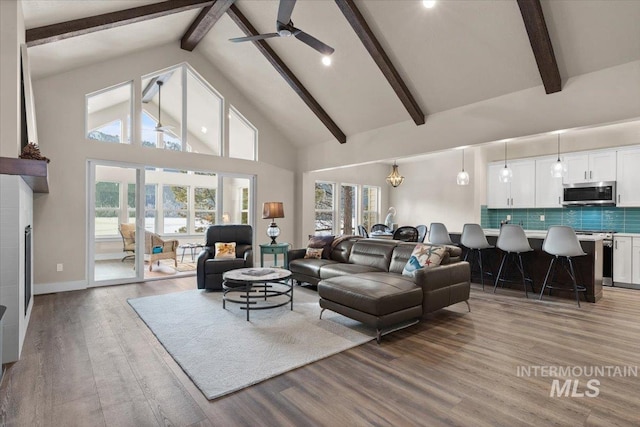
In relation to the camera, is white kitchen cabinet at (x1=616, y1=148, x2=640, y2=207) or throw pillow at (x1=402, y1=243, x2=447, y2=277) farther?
white kitchen cabinet at (x1=616, y1=148, x2=640, y2=207)

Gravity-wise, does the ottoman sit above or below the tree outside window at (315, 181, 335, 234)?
below

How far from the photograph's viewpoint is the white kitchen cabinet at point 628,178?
580 cm

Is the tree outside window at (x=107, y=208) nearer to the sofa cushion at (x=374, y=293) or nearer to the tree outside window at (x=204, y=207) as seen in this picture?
the tree outside window at (x=204, y=207)

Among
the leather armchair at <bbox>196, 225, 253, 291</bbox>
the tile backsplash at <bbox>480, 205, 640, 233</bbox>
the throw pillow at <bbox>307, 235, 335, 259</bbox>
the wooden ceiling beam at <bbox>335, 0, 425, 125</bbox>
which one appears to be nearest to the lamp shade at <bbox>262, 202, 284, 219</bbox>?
the leather armchair at <bbox>196, 225, 253, 291</bbox>

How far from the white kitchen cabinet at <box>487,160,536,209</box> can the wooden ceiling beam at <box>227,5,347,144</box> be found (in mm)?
3733

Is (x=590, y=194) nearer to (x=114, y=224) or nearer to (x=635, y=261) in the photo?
(x=635, y=261)

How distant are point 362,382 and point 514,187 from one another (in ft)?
21.9

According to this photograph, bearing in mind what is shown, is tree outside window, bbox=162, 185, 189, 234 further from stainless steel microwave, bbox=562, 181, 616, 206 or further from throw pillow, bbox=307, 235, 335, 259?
stainless steel microwave, bbox=562, 181, 616, 206

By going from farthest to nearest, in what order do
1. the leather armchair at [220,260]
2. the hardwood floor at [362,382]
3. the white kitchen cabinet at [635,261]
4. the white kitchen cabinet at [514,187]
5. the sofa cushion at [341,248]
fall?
the white kitchen cabinet at [514,187] → the white kitchen cabinet at [635,261] → the sofa cushion at [341,248] → the leather armchair at [220,260] → the hardwood floor at [362,382]

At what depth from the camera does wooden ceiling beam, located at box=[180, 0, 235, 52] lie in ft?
16.4

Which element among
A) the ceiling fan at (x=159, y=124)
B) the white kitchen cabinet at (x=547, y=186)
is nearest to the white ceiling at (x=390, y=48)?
the ceiling fan at (x=159, y=124)

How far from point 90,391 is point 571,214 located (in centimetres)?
831

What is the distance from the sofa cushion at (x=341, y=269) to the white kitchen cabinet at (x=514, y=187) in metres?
4.63

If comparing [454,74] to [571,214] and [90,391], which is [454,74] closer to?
[571,214]
